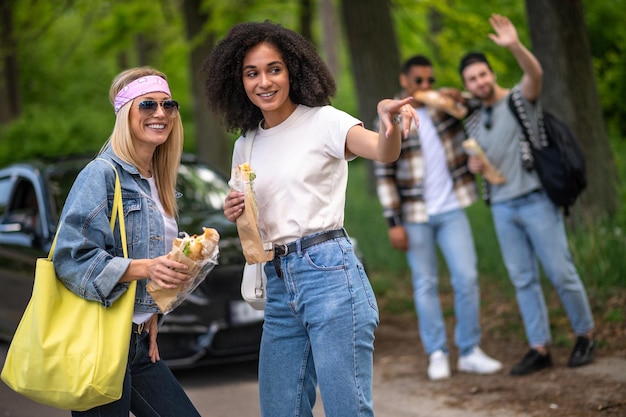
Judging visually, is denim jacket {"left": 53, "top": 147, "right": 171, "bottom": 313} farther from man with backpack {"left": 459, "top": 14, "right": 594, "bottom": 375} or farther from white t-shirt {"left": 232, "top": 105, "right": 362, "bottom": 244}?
man with backpack {"left": 459, "top": 14, "right": 594, "bottom": 375}

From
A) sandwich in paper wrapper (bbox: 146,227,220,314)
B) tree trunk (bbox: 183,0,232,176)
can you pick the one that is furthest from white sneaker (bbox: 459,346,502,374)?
tree trunk (bbox: 183,0,232,176)

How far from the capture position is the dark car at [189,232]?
20.4 ft

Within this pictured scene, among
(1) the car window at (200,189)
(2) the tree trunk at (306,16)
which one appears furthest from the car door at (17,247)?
(2) the tree trunk at (306,16)

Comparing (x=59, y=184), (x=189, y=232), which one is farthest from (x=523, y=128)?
(x=59, y=184)

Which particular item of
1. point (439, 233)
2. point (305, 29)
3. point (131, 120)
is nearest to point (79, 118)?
point (305, 29)

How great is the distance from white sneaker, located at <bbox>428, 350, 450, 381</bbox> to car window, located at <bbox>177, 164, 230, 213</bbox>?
2.28 m

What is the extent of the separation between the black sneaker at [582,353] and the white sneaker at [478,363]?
50cm

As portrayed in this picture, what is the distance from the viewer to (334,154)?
3348mm

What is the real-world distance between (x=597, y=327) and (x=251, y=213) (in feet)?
13.6

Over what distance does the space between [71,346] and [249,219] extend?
80cm

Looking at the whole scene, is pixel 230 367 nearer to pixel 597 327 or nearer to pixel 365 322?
pixel 597 327

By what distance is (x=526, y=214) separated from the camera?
595cm

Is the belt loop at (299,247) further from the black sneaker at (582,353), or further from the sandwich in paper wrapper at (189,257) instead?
the black sneaker at (582,353)

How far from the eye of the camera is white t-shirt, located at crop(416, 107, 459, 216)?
6.19 m
